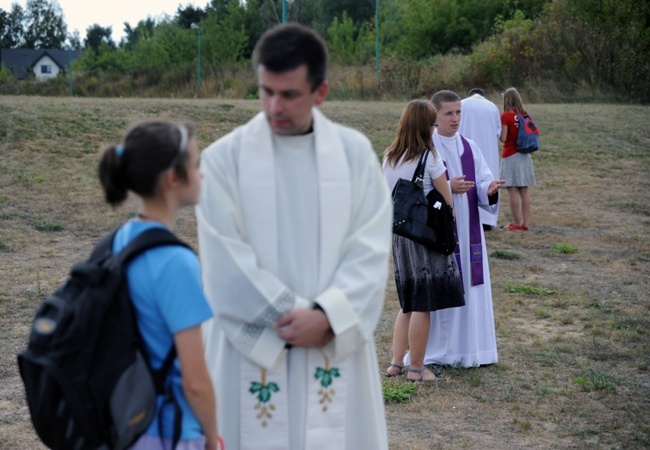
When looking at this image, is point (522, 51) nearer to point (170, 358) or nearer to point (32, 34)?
point (170, 358)

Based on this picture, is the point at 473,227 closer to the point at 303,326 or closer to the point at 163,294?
the point at 303,326

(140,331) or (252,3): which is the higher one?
(252,3)

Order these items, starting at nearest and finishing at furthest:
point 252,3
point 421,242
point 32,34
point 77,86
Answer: point 421,242
point 77,86
point 252,3
point 32,34

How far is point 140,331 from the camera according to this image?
8.59 ft

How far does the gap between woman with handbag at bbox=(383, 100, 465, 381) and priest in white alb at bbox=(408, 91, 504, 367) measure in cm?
36

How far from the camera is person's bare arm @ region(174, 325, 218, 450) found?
8.45 feet

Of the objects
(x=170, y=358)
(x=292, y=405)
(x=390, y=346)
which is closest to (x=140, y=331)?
(x=170, y=358)

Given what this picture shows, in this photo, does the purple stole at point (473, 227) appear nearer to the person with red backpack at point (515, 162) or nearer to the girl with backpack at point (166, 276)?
the girl with backpack at point (166, 276)

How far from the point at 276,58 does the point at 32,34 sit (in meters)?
101

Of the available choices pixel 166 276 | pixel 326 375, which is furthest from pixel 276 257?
pixel 166 276

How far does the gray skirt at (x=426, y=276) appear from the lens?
6.38 meters

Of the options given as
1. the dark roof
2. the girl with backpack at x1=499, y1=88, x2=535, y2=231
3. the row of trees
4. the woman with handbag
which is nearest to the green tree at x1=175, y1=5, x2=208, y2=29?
the row of trees

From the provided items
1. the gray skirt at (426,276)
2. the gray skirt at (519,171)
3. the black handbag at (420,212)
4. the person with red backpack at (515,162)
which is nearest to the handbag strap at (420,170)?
the black handbag at (420,212)

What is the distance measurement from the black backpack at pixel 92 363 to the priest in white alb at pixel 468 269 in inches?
179
